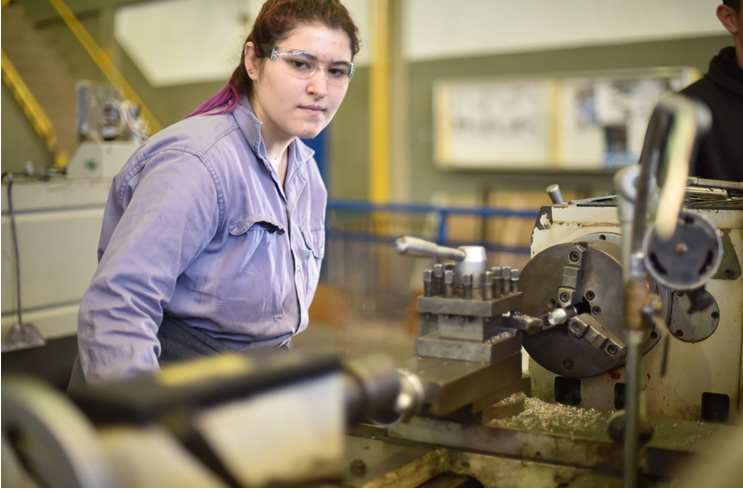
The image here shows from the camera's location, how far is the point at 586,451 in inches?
45.8

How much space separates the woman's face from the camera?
55.6 inches

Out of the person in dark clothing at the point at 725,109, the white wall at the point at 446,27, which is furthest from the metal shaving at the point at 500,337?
the white wall at the point at 446,27

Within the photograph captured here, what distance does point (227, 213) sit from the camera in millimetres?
1372

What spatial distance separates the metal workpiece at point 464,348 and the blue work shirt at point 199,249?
1.15ft

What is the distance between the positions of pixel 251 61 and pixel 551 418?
82cm

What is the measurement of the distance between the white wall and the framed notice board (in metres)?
0.30

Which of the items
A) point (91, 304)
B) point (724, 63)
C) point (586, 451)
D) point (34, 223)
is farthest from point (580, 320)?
point (34, 223)

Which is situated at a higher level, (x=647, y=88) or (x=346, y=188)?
(x=647, y=88)

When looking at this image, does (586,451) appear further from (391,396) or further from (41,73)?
(41,73)

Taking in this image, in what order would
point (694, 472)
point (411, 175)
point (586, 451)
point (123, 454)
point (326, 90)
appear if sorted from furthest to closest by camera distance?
point (411, 175), point (326, 90), point (586, 451), point (694, 472), point (123, 454)

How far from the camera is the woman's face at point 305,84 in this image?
141 cm

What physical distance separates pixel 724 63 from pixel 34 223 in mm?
2156

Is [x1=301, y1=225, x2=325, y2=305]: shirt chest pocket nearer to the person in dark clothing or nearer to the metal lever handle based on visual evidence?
the metal lever handle

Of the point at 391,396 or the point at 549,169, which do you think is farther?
the point at 549,169
